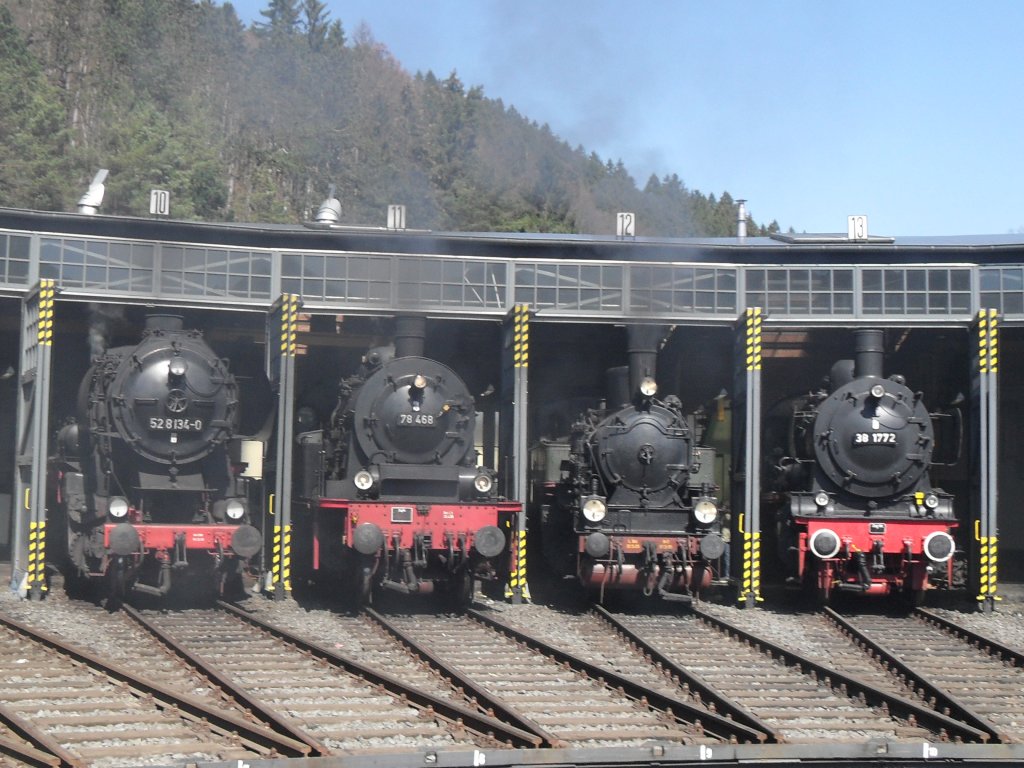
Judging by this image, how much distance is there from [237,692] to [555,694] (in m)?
2.87

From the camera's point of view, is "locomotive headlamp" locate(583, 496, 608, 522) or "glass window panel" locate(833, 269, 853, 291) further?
"glass window panel" locate(833, 269, 853, 291)

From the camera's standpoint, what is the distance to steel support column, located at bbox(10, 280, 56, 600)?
52.9ft

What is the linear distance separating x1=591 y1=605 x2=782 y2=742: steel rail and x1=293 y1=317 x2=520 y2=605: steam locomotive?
2073 millimetres

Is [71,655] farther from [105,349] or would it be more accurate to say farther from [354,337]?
[354,337]

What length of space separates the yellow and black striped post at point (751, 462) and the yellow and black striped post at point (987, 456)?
10.2ft

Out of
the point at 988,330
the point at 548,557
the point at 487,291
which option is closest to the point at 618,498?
the point at 548,557

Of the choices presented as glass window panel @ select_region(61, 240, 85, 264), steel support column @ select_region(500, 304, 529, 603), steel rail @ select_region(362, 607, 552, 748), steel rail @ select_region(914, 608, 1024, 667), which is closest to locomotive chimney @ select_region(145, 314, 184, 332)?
glass window panel @ select_region(61, 240, 85, 264)

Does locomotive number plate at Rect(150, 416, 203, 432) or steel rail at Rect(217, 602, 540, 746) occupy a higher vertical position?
locomotive number plate at Rect(150, 416, 203, 432)

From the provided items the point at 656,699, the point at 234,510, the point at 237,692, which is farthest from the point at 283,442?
the point at 656,699

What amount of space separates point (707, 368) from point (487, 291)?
5.67m

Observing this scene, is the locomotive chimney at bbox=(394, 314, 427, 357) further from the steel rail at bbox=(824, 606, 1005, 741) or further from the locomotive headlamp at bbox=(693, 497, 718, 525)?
the steel rail at bbox=(824, 606, 1005, 741)

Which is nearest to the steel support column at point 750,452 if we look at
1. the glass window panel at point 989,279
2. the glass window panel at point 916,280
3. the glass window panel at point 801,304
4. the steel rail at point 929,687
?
the glass window panel at point 801,304

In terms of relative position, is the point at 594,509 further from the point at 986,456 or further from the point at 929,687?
the point at 986,456

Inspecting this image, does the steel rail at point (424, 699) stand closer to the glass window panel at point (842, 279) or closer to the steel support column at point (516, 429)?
the steel support column at point (516, 429)
